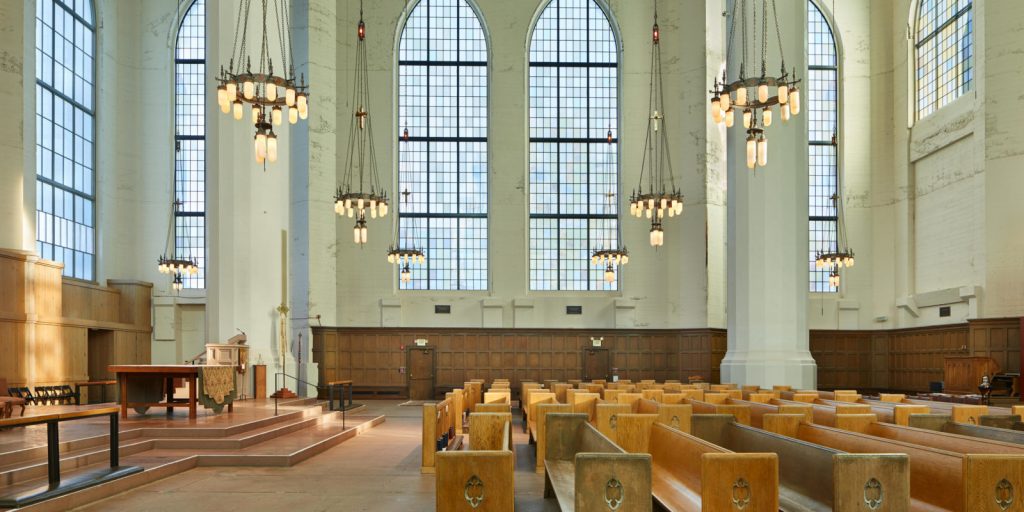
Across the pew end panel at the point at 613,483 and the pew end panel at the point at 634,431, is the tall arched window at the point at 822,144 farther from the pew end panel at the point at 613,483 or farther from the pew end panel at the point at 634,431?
the pew end panel at the point at 613,483

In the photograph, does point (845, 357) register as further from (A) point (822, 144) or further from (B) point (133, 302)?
(B) point (133, 302)

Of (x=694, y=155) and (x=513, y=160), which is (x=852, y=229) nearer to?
(x=694, y=155)

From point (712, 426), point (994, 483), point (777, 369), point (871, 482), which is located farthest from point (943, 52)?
point (871, 482)

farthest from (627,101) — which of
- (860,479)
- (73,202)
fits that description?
(860,479)

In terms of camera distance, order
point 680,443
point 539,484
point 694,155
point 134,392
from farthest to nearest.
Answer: point 694,155
point 134,392
point 539,484
point 680,443

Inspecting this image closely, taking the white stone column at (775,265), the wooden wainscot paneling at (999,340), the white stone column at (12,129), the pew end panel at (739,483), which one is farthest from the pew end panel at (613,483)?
the wooden wainscot paneling at (999,340)

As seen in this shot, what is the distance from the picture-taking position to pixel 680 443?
5.92 metres

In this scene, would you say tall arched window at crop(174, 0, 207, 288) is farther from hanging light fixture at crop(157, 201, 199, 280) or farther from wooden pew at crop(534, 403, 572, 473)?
wooden pew at crop(534, 403, 572, 473)

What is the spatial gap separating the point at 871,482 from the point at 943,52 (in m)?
22.7

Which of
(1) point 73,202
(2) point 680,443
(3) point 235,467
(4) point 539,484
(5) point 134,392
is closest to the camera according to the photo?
(2) point 680,443

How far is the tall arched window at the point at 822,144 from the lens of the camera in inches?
1030

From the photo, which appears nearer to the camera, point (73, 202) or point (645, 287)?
point (73, 202)

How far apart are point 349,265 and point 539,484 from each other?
18113mm

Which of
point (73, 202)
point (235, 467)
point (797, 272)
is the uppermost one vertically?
point (73, 202)
